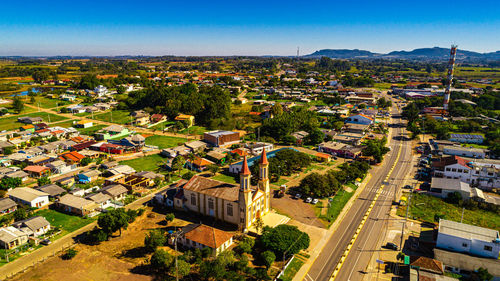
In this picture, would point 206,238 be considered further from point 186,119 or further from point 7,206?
point 186,119

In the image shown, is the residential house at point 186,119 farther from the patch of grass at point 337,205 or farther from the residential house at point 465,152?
the residential house at point 465,152

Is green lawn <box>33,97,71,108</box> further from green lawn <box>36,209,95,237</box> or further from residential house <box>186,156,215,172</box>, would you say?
green lawn <box>36,209,95,237</box>

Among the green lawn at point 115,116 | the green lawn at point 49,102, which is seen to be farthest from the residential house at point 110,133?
the green lawn at point 49,102

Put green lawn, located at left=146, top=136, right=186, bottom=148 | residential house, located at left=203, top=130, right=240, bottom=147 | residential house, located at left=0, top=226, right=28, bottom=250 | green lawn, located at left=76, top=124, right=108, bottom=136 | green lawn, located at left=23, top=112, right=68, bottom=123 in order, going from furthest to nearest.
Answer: green lawn, located at left=23, top=112, right=68, bottom=123 < green lawn, located at left=76, top=124, right=108, bottom=136 < green lawn, located at left=146, top=136, right=186, bottom=148 < residential house, located at left=203, top=130, right=240, bottom=147 < residential house, located at left=0, top=226, right=28, bottom=250

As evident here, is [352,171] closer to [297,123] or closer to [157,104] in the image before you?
[297,123]

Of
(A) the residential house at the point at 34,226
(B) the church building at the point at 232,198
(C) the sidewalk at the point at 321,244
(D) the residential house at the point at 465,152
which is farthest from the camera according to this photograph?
(D) the residential house at the point at 465,152

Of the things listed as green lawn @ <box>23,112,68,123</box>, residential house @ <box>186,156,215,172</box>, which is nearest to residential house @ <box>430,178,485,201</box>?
residential house @ <box>186,156,215,172</box>

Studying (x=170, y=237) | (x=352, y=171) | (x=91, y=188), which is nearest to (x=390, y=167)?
(x=352, y=171)

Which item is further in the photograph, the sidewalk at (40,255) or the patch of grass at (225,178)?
the patch of grass at (225,178)
